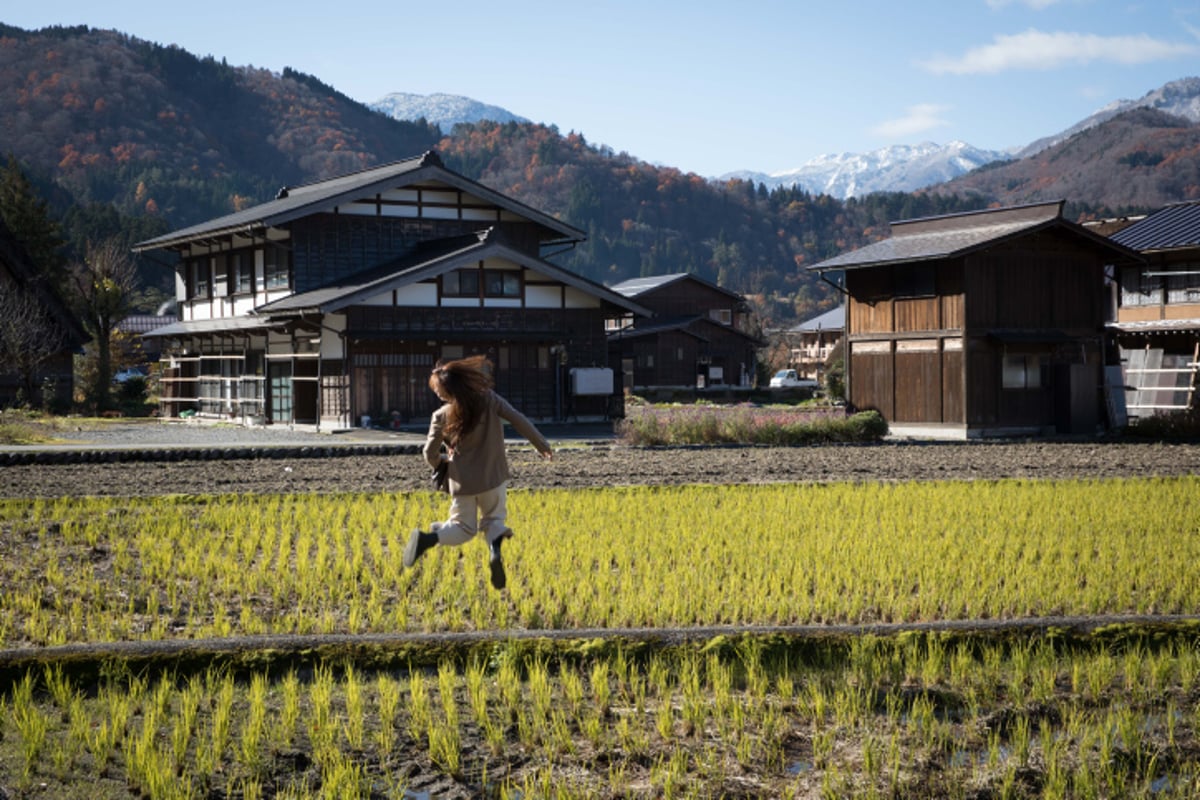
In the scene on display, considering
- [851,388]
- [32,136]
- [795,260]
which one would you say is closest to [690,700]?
[851,388]

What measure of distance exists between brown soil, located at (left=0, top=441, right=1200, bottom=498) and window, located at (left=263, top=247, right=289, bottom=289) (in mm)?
11220

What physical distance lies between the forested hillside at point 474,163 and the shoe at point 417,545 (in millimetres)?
81279

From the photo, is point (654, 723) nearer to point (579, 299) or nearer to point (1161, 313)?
point (579, 299)

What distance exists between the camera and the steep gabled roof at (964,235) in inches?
976

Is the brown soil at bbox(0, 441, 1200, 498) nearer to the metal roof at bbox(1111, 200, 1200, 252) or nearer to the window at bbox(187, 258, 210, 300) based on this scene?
the metal roof at bbox(1111, 200, 1200, 252)

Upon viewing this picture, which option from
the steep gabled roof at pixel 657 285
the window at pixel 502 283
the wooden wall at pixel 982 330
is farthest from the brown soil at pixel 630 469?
the steep gabled roof at pixel 657 285

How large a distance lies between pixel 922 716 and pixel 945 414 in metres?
20.8

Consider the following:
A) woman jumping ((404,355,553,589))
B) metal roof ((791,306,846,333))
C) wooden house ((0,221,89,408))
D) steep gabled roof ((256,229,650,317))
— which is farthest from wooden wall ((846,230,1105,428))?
metal roof ((791,306,846,333))

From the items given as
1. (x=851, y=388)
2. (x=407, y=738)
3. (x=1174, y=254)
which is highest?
(x=1174, y=254)

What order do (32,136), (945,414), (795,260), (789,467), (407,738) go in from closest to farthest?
(407,738) → (789,467) → (945,414) → (32,136) → (795,260)

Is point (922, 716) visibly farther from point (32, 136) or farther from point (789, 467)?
point (32, 136)

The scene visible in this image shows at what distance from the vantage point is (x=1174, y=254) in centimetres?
3011

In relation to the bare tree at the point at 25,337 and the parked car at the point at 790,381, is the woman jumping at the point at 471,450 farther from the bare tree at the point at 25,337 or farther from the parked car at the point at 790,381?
the parked car at the point at 790,381

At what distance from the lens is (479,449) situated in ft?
24.1
